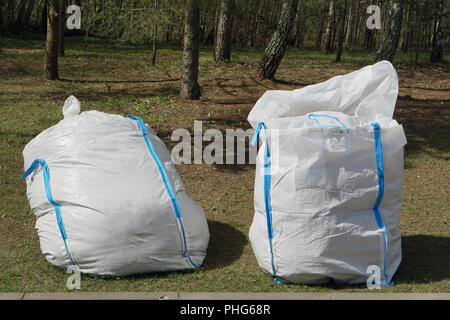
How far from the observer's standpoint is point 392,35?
342 inches

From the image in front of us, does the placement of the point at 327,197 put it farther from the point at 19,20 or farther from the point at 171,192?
the point at 19,20

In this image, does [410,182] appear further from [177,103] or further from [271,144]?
[177,103]

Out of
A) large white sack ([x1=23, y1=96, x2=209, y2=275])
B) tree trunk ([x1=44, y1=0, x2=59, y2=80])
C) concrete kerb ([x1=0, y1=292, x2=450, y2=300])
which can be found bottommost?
concrete kerb ([x1=0, y1=292, x2=450, y2=300])

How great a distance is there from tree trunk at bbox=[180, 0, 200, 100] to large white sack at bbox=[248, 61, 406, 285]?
4.35 meters

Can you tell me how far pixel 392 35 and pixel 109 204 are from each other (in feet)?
21.0

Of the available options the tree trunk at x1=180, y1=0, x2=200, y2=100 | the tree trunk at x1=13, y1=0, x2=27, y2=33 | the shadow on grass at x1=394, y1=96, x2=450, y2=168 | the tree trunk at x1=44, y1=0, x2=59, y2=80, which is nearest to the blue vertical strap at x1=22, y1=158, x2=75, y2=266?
the tree trunk at x1=180, y1=0, x2=200, y2=100

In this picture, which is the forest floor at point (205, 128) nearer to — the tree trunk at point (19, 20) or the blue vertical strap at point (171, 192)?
the blue vertical strap at point (171, 192)

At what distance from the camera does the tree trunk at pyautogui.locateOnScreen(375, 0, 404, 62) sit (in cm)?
865

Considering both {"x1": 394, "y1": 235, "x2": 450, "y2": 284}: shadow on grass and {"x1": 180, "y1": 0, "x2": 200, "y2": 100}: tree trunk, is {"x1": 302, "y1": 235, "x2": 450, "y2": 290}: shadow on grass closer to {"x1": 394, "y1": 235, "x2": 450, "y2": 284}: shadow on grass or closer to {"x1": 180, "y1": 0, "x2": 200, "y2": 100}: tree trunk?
{"x1": 394, "y1": 235, "x2": 450, "y2": 284}: shadow on grass

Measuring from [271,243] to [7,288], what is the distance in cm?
191

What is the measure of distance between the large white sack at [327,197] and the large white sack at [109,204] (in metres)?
0.64

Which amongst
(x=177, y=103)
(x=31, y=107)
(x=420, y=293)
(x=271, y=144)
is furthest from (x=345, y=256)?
(x=31, y=107)

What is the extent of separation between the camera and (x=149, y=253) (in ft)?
12.9

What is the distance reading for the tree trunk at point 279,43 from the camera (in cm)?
919
